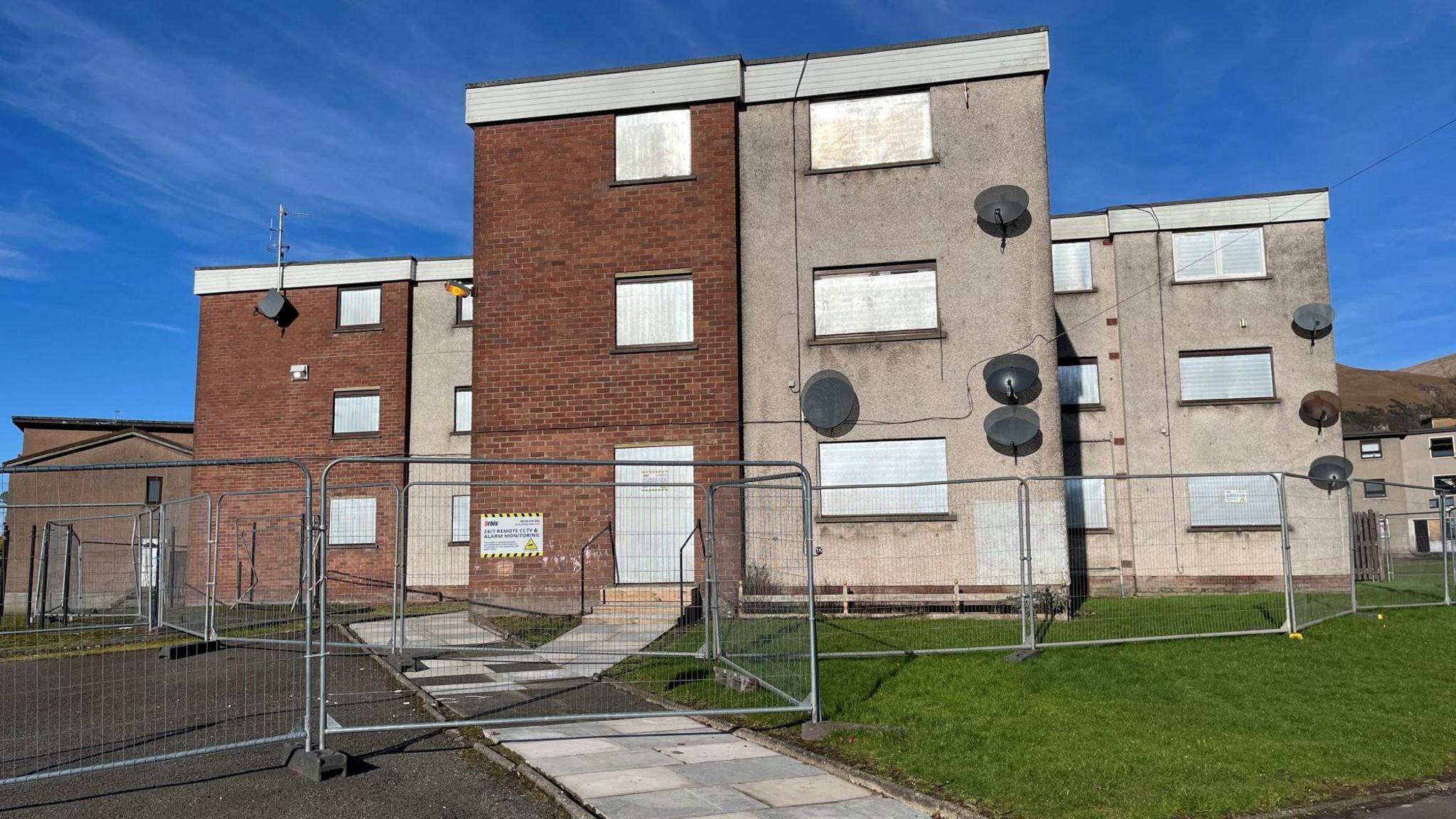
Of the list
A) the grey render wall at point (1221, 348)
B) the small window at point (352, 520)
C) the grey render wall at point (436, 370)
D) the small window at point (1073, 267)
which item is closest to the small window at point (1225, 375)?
the grey render wall at point (1221, 348)

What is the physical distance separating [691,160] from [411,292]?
1126 cm

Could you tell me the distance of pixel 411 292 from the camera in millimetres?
25562

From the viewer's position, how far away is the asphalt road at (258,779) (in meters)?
6.09

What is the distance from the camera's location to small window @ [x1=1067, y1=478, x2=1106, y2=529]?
68.9 feet

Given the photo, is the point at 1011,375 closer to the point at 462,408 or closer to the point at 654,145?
the point at 654,145

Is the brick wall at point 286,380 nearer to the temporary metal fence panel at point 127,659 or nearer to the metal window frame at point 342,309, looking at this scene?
the metal window frame at point 342,309

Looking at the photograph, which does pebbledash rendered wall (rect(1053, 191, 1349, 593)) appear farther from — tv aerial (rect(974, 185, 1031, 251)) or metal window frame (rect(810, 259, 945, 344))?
tv aerial (rect(974, 185, 1031, 251))

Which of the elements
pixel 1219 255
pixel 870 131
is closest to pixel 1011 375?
pixel 870 131

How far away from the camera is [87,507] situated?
1705cm

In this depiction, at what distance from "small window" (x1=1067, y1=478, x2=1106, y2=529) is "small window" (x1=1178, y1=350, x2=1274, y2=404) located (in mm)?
2675

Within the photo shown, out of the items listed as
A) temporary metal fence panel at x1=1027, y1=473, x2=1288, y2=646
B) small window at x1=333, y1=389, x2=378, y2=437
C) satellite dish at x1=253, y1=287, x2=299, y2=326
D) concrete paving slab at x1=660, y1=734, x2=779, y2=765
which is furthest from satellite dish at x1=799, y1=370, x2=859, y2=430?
satellite dish at x1=253, y1=287, x2=299, y2=326

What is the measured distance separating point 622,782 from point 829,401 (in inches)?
415

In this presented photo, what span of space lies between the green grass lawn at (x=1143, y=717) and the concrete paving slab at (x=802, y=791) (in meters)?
0.37

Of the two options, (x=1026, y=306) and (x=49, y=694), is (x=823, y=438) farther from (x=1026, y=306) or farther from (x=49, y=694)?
(x=49, y=694)
